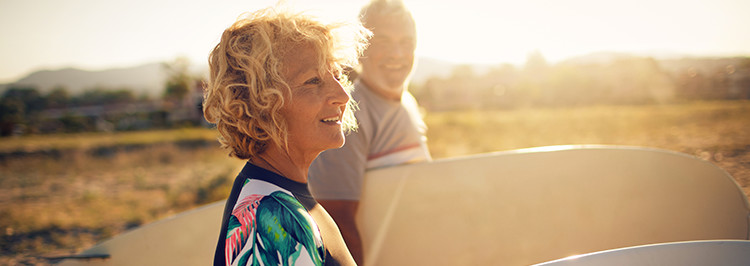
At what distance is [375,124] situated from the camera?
1.87m

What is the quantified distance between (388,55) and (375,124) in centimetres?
33

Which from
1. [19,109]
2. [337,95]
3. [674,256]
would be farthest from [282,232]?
[19,109]

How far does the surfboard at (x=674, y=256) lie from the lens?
95 centimetres

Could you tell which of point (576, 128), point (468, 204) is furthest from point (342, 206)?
point (576, 128)

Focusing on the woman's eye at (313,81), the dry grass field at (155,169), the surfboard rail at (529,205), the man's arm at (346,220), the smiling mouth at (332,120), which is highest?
the woman's eye at (313,81)

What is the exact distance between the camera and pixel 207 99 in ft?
3.00

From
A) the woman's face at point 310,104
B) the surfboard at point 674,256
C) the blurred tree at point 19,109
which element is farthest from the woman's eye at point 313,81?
the blurred tree at point 19,109

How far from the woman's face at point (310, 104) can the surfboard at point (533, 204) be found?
1.24 metres

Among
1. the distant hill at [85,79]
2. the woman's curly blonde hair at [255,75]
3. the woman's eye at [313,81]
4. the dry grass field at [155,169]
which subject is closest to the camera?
the woman's curly blonde hair at [255,75]

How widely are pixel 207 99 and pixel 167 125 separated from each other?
86.7 ft

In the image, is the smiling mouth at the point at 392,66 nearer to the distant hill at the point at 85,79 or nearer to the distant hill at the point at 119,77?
the distant hill at the point at 119,77

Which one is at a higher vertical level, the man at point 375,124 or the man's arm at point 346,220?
the man at point 375,124

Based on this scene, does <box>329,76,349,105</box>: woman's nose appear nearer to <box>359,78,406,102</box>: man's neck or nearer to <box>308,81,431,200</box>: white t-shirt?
<box>308,81,431,200</box>: white t-shirt

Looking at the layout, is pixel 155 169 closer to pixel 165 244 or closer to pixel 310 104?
pixel 165 244
